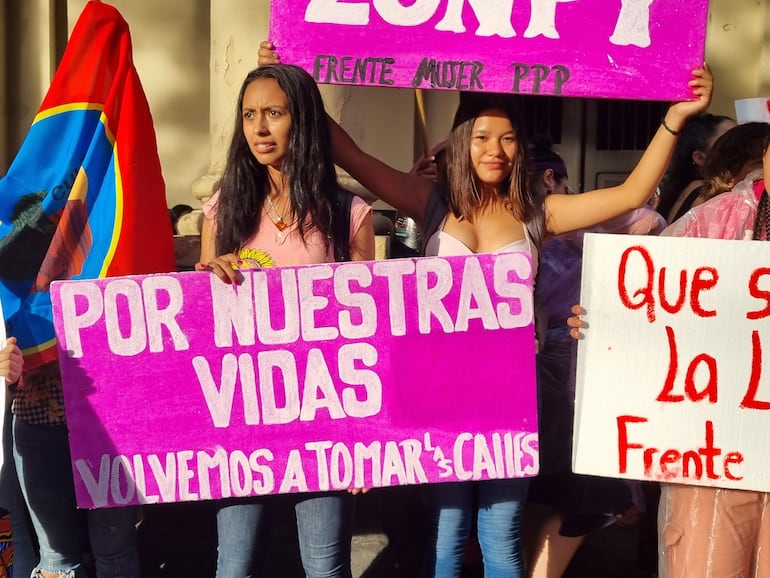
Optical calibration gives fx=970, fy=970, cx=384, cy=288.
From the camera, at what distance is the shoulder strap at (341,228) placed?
2.96 meters

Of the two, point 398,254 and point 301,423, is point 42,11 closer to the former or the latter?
point 398,254

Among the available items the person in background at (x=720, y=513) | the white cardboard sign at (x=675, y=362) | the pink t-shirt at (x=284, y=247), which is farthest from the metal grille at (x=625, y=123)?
the pink t-shirt at (x=284, y=247)

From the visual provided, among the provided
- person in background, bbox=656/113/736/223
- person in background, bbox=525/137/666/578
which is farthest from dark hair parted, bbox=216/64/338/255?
person in background, bbox=656/113/736/223

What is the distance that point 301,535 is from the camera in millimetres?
2932

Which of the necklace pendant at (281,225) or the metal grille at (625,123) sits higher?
the metal grille at (625,123)

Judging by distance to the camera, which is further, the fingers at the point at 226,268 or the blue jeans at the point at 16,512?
the blue jeans at the point at 16,512

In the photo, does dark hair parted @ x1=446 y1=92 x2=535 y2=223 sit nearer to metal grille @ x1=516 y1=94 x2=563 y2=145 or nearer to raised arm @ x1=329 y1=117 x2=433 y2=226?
raised arm @ x1=329 y1=117 x2=433 y2=226

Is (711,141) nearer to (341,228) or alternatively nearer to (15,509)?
(341,228)

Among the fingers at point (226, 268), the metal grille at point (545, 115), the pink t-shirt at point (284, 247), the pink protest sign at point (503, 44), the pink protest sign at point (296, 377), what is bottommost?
the pink protest sign at point (296, 377)

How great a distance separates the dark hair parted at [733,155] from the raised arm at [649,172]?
649 millimetres

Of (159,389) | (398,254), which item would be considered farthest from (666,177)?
(159,389)

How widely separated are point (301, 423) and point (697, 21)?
1.77 meters

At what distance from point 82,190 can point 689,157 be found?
108 inches

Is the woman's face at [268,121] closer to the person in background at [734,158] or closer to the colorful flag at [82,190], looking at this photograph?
the colorful flag at [82,190]
